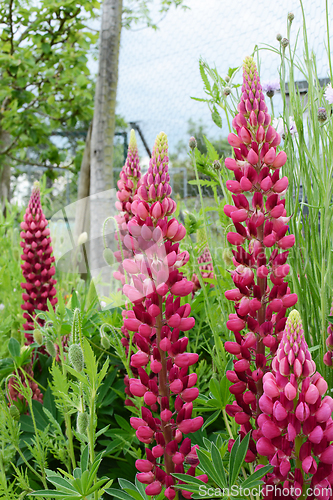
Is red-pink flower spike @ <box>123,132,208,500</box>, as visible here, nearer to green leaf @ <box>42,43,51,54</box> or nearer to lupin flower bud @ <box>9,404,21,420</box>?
lupin flower bud @ <box>9,404,21,420</box>

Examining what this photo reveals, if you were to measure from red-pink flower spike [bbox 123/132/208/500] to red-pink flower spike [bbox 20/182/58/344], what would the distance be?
2.47 ft

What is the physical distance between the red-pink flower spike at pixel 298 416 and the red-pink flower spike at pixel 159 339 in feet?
0.38

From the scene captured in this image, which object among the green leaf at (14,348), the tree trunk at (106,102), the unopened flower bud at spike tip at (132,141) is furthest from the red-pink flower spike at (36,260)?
the tree trunk at (106,102)

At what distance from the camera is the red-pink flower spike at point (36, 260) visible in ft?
3.96

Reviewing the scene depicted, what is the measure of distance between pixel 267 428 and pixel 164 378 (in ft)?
0.48

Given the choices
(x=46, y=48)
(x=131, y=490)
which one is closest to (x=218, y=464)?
(x=131, y=490)

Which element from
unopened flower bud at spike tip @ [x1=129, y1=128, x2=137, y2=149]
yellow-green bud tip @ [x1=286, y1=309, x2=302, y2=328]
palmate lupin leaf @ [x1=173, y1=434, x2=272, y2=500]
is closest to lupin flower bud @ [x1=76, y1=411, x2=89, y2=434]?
palmate lupin leaf @ [x1=173, y1=434, x2=272, y2=500]

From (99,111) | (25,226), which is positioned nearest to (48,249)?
(25,226)

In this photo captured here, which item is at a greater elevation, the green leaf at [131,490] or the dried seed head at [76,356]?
the dried seed head at [76,356]

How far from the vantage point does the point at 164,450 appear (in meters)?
0.50

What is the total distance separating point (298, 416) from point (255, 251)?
243 mm

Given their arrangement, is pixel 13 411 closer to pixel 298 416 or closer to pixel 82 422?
pixel 82 422

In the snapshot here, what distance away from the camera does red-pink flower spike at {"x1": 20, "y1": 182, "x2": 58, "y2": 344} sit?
1.21m

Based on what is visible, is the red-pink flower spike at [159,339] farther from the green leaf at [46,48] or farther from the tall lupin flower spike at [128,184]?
the green leaf at [46,48]
